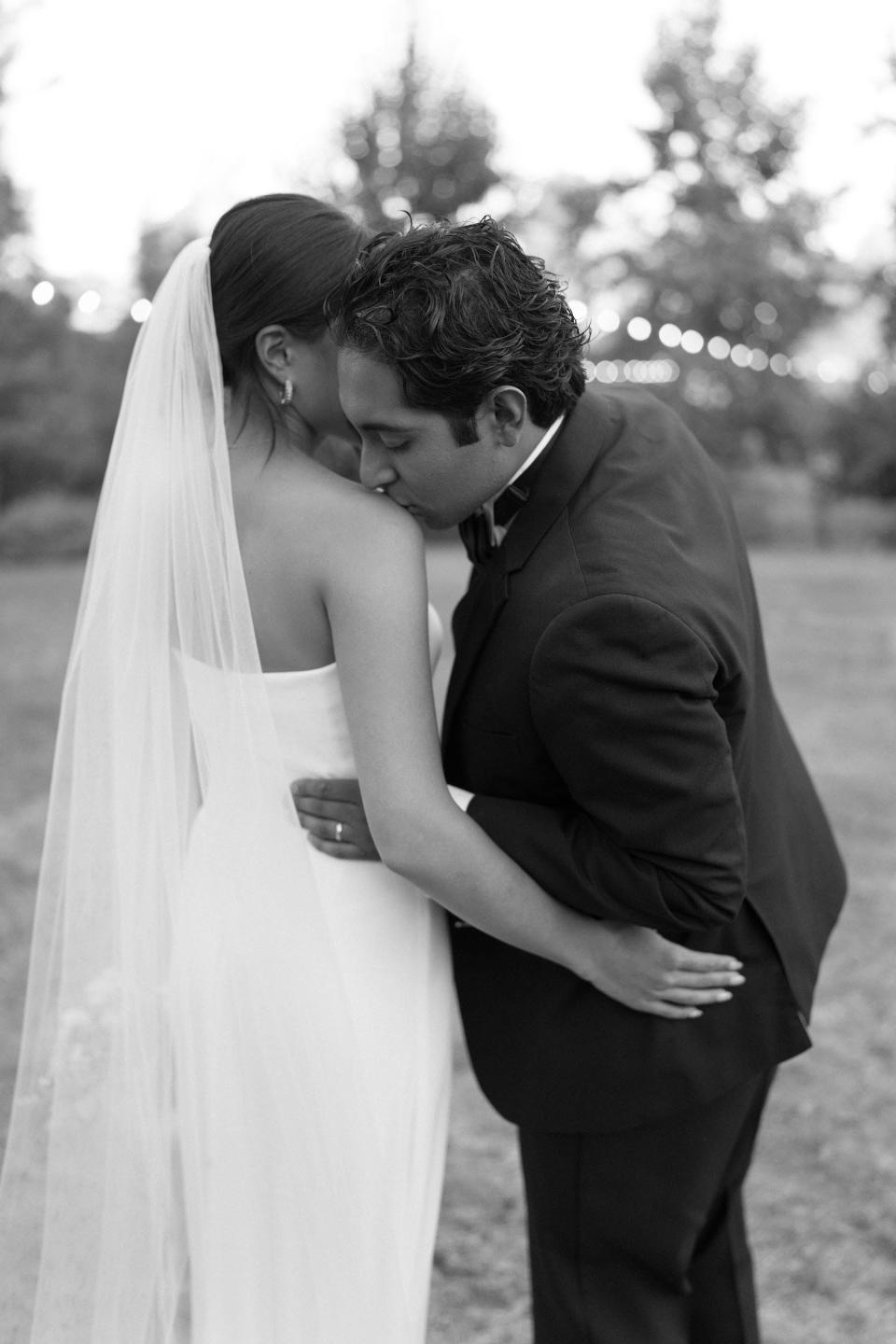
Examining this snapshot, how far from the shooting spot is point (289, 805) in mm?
2119

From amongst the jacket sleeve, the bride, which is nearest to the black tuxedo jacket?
the jacket sleeve

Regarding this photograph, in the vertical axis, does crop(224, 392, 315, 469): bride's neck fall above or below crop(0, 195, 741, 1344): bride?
above

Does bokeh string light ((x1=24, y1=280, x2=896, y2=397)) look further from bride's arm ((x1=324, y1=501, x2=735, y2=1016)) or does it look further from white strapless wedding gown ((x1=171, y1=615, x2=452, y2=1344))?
white strapless wedding gown ((x1=171, y1=615, x2=452, y2=1344))

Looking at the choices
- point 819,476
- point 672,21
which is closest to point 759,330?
point 819,476

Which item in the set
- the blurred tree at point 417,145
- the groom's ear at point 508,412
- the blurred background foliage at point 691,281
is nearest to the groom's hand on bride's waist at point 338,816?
the groom's ear at point 508,412

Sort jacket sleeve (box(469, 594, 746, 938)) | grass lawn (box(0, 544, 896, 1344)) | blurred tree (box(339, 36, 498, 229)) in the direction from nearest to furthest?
jacket sleeve (box(469, 594, 746, 938))
grass lawn (box(0, 544, 896, 1344))
blurred tree (box(339, 36, 498, 229))

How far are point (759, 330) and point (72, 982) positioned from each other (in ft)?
80.2

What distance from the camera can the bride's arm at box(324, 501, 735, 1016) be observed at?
193cm

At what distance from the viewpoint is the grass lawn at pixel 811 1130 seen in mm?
3109

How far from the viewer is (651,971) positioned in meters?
2.05

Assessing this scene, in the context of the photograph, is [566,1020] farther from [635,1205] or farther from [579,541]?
[579,541]

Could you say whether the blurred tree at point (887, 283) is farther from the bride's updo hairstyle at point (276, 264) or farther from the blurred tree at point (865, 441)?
the bride's updo hairstyle at point (276, 264)

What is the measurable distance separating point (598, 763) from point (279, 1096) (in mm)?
783

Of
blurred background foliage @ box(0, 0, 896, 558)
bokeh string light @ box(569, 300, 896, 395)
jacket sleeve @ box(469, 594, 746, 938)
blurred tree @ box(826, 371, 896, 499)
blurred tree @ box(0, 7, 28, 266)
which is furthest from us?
blurred tree @ box(826, 371, 896, 499)
